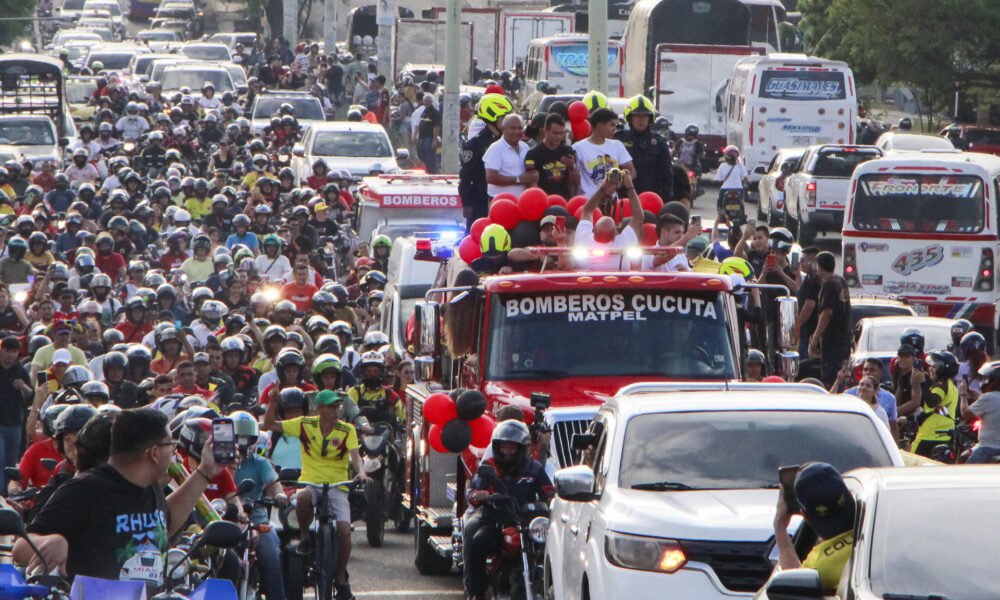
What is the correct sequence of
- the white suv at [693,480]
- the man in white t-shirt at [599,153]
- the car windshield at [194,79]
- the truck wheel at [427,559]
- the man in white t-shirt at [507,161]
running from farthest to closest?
the car windshield at [194,79]
the man in white t-shirt at [507,161]
the man in white t-shirt at [599,153]
the truck wheel at [427,559]
the white suv at [693,480]

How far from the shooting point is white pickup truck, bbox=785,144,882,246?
31953 mm

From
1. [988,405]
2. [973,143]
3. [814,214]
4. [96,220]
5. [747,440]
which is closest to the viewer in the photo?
[747,440]

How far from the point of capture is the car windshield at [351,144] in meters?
33.3

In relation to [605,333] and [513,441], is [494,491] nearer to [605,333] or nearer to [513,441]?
[513,441]

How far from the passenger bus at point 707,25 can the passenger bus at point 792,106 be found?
732 centimetres

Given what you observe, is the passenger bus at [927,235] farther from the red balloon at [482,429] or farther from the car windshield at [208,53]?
the car windshield at [208,53]

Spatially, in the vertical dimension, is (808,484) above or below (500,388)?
above

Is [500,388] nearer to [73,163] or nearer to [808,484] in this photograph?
[808,484]

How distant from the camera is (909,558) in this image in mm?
5898

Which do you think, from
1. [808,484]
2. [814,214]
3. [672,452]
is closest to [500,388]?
[672,452]

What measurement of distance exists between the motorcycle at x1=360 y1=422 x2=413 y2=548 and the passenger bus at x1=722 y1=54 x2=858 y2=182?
2330cm

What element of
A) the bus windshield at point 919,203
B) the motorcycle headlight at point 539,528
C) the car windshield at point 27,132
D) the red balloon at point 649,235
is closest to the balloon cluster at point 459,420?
the motorcycle headlight at point 539,528

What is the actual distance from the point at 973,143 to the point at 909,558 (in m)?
40.8

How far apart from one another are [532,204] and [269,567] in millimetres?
4116
